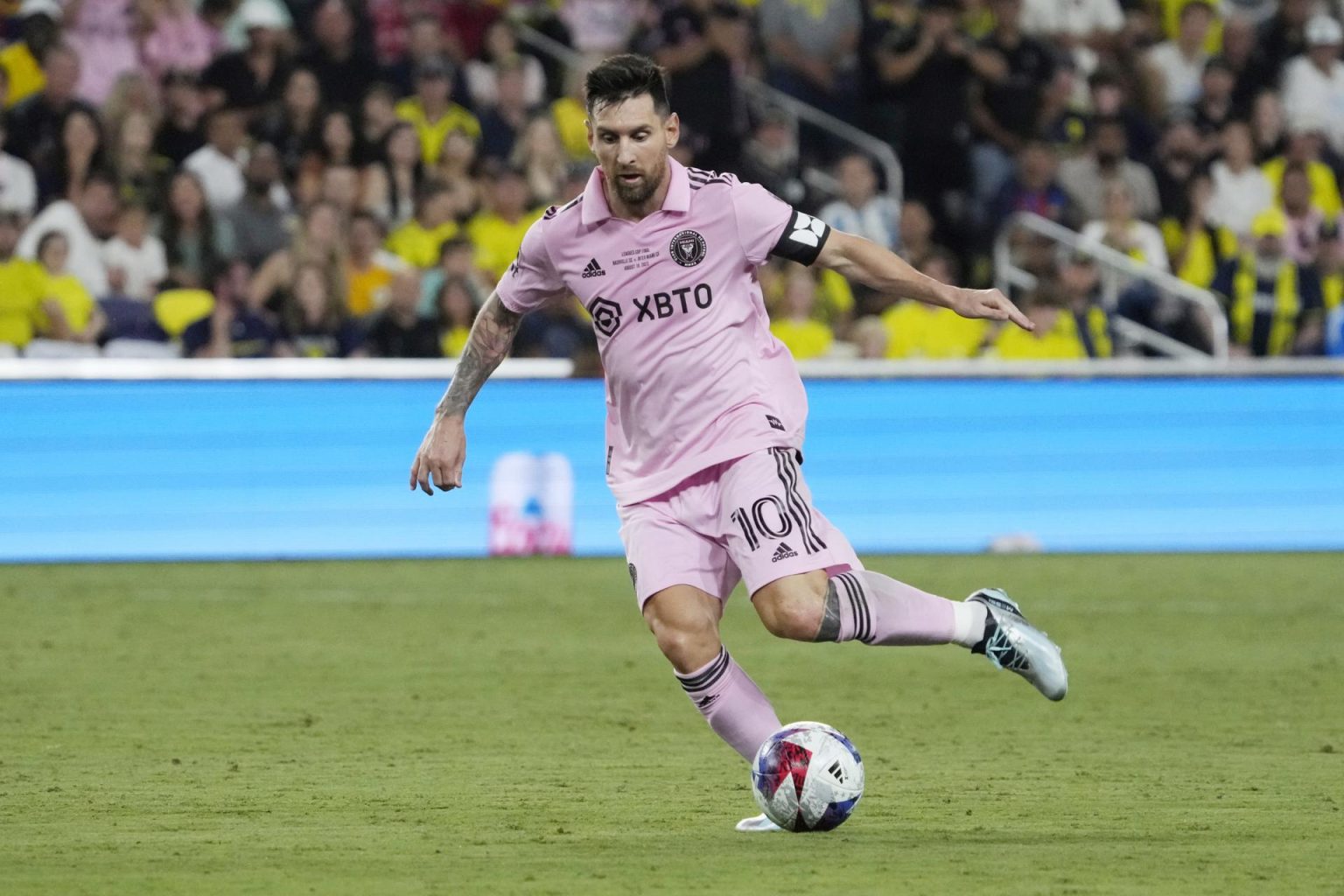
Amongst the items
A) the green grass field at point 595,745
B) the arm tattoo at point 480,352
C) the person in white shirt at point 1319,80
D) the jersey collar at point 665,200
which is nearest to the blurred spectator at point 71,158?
the green grass field at point 595,745

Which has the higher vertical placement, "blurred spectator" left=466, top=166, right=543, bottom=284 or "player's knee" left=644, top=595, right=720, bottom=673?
"player's knee" left=644, top=595, right=720, bottom=673

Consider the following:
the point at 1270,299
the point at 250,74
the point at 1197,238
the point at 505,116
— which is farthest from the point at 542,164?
the point at 1270,299

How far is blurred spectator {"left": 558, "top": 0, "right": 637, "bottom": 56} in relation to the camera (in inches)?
664

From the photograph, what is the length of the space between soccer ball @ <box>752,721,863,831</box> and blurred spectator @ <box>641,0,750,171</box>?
1063cm

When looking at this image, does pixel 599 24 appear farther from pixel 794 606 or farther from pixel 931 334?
pixel 794 606

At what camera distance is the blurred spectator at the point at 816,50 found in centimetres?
1683

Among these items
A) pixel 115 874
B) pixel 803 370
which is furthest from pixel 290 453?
pixel 115 874

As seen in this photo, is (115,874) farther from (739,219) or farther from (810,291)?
(810,291)

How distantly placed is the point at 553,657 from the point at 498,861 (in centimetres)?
426

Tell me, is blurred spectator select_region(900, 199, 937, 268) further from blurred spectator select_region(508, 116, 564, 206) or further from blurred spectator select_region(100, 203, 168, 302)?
blurred spectator select_region(100, 203, 168, 302)

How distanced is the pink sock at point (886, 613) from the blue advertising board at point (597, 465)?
7319 mm

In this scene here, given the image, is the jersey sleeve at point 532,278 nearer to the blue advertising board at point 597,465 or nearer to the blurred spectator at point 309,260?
the blue advertising board at point 597,465

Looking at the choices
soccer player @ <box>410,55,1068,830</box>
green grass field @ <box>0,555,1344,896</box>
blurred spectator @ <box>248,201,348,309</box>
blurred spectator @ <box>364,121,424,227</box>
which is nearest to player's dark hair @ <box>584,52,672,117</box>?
soccer player @ <box>410,55,1068,830</box>

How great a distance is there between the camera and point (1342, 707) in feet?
25.7
